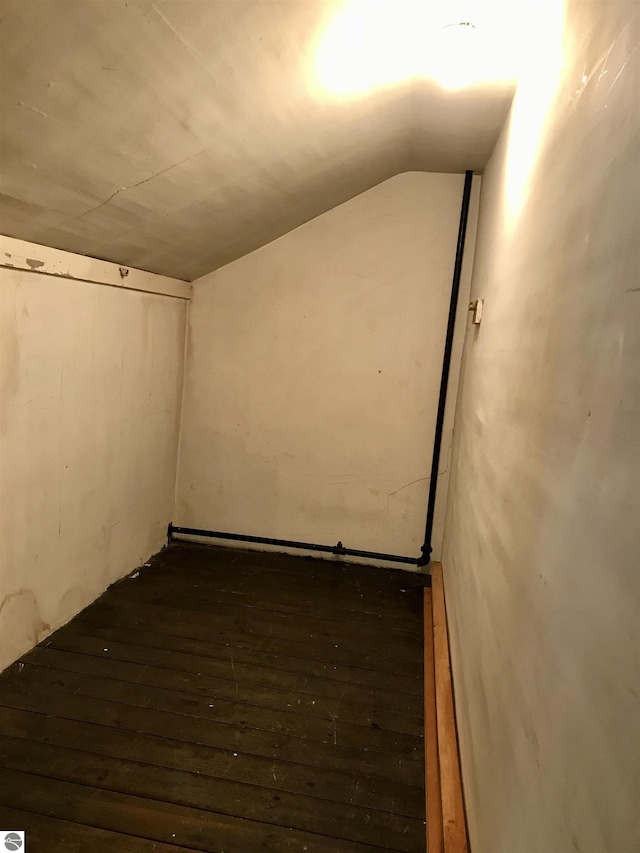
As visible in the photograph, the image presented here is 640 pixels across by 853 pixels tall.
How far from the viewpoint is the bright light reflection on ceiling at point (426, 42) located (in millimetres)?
1531

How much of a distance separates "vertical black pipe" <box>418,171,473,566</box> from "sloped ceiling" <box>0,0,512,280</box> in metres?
0.27

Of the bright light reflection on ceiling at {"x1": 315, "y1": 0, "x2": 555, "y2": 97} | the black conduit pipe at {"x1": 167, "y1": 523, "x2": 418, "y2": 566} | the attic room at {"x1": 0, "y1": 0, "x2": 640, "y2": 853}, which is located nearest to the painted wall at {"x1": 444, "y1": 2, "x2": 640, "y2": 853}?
the attic room at {"x1": 0, "y1": 0, "x2": 640, "y2": 853}

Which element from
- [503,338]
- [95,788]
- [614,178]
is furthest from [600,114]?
[95,788]

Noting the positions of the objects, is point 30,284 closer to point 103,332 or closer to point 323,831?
point 103,332

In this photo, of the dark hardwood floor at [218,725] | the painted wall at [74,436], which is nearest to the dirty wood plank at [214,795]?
the dark hardwood floor at [218,725]

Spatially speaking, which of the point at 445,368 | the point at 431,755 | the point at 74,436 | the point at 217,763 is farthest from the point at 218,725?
the point at 445,368

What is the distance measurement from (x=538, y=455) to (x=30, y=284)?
6.03 feet

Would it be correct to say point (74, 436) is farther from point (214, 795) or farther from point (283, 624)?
point (214, 795)

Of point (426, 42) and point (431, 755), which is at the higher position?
point (426, 42)

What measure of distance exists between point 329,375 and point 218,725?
1.99 meters

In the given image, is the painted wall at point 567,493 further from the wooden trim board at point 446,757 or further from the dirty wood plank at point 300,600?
the dirty wood plank at point 300,600

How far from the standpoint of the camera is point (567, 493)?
92cm

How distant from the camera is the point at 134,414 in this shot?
3008mm

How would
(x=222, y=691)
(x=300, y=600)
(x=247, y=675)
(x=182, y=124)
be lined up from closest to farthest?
(x=182, y=124) → (x=222, y=691) → (x=247, y=675) → (x=300, y=600)
